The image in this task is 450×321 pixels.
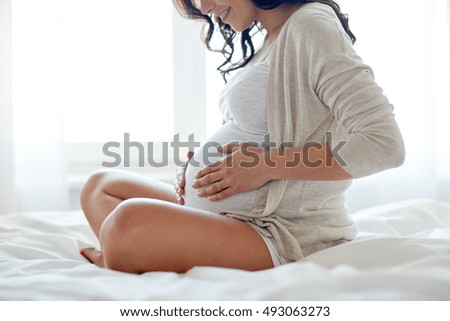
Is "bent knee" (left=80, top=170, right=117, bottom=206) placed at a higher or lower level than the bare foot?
higher

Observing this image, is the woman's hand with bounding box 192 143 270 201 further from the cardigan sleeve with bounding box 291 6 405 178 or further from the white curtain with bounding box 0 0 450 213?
the white curtain with bounding box 0 0 450 213

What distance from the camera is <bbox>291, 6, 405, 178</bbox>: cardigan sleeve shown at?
1.06 meters

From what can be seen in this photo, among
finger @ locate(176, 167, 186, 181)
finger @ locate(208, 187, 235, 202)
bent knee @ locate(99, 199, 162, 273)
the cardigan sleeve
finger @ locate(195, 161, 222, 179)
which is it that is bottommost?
bent knee @ locate(99, 199, 162, 273)

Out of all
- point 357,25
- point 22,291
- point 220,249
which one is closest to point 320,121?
point 220,249

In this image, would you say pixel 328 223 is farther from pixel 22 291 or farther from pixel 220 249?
pixel 22 291

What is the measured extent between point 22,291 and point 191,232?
0.31m

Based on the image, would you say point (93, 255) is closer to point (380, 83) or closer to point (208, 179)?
point (208, 179)

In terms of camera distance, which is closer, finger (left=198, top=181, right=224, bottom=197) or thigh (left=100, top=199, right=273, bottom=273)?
thigh (left=100, top=199, right=273, bottom=273)

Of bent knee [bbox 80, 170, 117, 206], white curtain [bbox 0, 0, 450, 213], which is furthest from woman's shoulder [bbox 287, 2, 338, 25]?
white curtain [bbox 0, 0, 450, 213]

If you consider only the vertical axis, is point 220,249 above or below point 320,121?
below

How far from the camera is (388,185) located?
248 centimetres

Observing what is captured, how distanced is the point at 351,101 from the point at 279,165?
0.61 ft

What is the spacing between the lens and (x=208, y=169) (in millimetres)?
1202

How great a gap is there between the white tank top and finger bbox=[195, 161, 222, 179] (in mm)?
37
